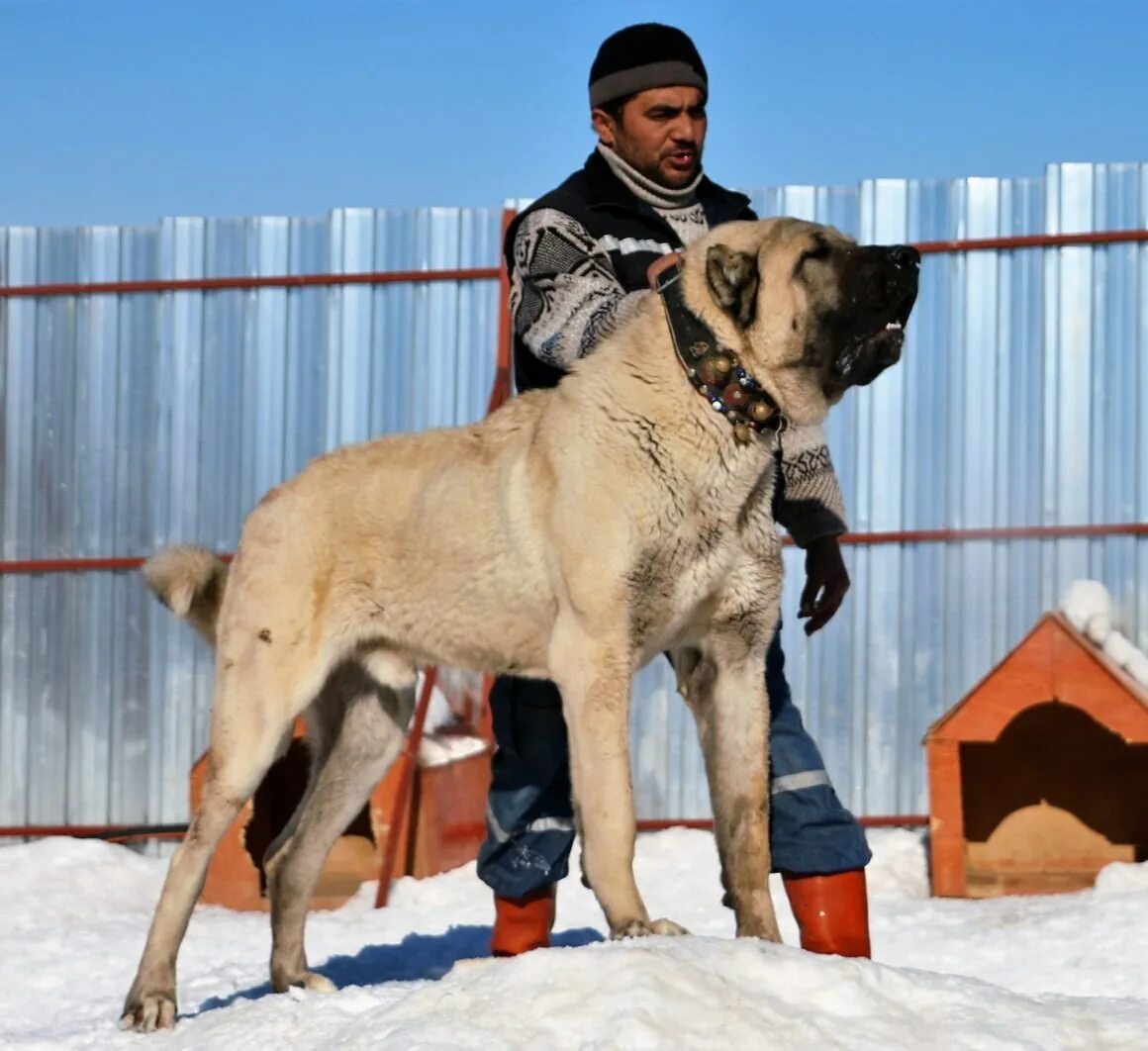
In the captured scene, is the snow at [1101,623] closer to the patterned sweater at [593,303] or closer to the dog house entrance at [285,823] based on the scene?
the dog house entrance at [285,823]

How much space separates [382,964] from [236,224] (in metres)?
4.64

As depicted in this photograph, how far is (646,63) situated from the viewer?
155 inches

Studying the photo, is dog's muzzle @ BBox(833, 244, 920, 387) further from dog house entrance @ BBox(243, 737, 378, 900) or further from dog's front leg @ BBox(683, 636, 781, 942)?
dog house entrance @ BBox(243, 737, 378, 900)

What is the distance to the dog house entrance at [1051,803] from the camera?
6977mm

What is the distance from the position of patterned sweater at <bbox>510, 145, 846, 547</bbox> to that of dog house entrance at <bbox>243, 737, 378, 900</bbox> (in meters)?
3.58

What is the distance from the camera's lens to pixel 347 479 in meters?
4.14

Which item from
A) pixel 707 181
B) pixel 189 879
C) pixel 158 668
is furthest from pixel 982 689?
pixel 158 668

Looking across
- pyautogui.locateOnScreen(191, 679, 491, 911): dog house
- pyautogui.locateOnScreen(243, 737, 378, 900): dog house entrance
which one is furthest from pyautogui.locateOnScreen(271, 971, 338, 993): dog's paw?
pyautogui.locateOnScreen(243, 737, 378, 900): dog house entrance

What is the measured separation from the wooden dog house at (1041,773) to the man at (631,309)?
2.82 m

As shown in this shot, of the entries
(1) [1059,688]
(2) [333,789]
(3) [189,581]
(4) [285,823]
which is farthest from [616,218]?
(4) [285,823]

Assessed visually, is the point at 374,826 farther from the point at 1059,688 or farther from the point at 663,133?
the point at 663,133

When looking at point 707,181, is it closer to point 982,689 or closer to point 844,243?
point 844,243

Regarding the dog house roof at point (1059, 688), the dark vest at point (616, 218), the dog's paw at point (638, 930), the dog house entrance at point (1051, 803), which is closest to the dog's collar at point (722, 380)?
the dark vest at point (616, 218)

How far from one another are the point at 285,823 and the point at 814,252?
444 centimetres
